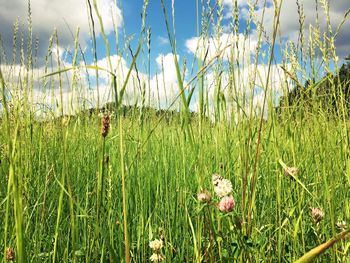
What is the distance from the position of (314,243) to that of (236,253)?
1.83 ft

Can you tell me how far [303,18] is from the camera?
1312 mm

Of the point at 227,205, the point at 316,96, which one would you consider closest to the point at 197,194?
the point at 227,205

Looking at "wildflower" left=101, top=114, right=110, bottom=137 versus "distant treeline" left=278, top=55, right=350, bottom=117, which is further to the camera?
"distant treeline" left=278, top=55, right=350, bottom=117

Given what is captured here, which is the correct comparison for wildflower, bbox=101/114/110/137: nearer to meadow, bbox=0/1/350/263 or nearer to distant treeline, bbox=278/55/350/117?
meadow, bbox=0/1/350/263

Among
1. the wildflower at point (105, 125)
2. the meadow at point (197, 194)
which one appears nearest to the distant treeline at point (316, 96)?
the meadow at point (197, 194)

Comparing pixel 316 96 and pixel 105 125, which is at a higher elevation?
pixel 316 96

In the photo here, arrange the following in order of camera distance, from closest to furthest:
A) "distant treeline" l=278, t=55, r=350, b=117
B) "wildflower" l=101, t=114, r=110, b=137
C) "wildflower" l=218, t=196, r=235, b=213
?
"wildflower" l=101, t=114, r=110, b=137
"wildflower" l=218, t=196, r=235, b=213
"distant treeline" l=278, t=55, r=350, b=117

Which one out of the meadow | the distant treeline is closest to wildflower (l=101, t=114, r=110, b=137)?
the meadow

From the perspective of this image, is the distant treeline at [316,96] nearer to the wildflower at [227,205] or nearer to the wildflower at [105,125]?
the wildflower at [227,205]

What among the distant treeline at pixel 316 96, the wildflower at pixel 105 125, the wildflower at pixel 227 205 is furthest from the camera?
the distant treeline at pixel 316 96

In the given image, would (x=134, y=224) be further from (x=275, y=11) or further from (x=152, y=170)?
(x=275, y=11)

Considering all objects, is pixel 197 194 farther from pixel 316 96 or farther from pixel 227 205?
pixel 316 96

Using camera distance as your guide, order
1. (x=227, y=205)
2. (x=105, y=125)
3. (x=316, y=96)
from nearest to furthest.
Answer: (x=105, y=125) < (x=227, y=205) < (x=316, y=96)

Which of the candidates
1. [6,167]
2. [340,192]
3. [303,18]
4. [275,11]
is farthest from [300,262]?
[6,167]
